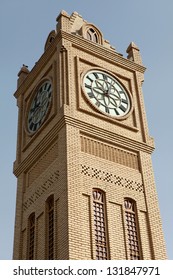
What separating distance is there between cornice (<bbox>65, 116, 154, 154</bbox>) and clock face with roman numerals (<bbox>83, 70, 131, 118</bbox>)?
119cm

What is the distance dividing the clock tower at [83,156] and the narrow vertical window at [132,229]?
0.14 ft

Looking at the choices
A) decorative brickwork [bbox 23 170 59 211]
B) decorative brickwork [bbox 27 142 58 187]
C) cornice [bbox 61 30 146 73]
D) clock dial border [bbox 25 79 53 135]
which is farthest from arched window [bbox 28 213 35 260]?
cornice [bbox 61 30 146 73]

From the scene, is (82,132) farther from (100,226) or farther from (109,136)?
(100,226)

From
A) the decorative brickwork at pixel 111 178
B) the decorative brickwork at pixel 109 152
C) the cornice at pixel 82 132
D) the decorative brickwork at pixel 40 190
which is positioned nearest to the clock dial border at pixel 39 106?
the cornice at pixel 82 132

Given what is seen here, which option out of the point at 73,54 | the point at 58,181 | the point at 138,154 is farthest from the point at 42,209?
the point at 73,54

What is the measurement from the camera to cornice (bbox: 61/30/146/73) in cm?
2402

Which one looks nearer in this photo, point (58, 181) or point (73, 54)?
point (58, 181)

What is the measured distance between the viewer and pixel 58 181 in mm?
19969

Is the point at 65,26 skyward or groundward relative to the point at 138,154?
skyward

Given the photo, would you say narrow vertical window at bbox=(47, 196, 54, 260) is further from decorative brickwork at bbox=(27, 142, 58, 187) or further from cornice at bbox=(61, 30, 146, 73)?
cornice at bbox=(61, 30, 146, 73)

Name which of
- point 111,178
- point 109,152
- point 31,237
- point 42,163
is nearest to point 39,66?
point 42,163

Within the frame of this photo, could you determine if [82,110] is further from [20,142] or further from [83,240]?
[83,240]

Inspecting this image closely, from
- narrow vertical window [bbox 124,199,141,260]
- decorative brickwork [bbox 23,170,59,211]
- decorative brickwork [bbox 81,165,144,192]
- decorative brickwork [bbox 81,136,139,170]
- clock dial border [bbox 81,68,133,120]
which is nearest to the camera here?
narrow vertical window [bbox 124,199,141,260]
